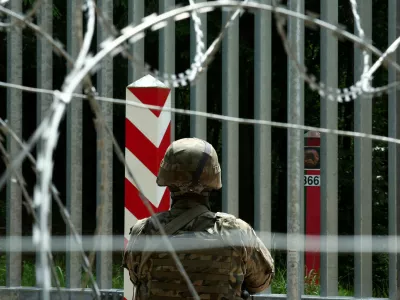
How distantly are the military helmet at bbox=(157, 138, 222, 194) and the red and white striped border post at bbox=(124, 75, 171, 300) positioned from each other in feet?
2.86

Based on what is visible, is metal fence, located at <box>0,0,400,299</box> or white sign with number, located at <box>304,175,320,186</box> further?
white sign with number, located at <box>304,175,320,186</box>

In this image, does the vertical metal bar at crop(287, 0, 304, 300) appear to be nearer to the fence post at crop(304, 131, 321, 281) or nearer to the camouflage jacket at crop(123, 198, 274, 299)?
the fence post at crop(304, 131, 321, 281)

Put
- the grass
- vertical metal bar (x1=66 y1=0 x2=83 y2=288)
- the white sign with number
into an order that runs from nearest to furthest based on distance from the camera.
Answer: vertical metal bar (x1=66 y1=0 x2=83 y2=288) → the grass → the white sign with number

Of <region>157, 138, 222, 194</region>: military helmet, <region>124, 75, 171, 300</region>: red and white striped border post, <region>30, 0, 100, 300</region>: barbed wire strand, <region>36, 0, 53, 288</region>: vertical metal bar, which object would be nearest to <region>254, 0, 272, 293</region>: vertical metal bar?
<region>36, 0, 53, 288</region>: vertical metal bar

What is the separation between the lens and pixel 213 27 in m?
9.59

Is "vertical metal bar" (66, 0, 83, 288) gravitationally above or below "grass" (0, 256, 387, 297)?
above

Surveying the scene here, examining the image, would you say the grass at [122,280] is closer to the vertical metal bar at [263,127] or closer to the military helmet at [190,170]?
the vertical metal bar at [263,127]

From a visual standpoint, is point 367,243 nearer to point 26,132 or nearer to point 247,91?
point 247,91

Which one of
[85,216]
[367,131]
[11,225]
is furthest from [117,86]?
[367,131]

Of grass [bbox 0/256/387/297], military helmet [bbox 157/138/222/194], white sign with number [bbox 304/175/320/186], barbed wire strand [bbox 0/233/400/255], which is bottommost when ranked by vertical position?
grass [bbox 0/256/387/297]

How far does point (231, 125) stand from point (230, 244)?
2895 mm

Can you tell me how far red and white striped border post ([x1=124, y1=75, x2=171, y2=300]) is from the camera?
14.5 ft

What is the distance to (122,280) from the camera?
869 cm

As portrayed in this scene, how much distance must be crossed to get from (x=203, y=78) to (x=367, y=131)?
0.91m
